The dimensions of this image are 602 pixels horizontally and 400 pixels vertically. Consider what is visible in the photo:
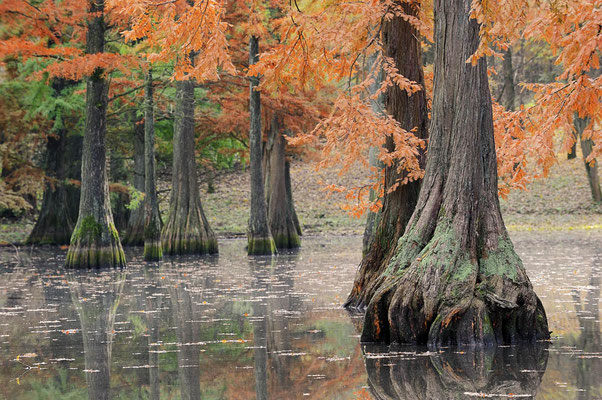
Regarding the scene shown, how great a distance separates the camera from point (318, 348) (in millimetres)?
7664

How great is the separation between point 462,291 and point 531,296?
712 millimetres

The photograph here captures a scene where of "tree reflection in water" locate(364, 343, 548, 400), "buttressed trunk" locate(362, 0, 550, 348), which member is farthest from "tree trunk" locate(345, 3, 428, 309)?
"tree reflection in water" locate(364, 343, 548, 400)

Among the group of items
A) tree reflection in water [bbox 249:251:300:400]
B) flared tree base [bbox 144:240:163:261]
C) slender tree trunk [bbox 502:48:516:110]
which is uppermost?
slender tree trunk [bbox 502:48:516:110]

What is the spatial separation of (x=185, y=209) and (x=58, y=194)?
6.30 metres

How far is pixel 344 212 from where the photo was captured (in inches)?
1411

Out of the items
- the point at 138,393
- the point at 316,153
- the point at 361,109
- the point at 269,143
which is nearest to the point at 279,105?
the point at 269,143

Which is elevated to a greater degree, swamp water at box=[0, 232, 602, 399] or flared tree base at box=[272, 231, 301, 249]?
flared tree base at box=[272, 231, 301, 249]

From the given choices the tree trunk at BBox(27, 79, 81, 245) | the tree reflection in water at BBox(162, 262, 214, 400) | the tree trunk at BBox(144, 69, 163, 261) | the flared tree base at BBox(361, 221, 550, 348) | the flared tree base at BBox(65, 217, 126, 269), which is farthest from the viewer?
the tree trunk at BBox(27, 79, 81, 245)

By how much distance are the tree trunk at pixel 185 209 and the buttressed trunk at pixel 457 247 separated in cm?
1337

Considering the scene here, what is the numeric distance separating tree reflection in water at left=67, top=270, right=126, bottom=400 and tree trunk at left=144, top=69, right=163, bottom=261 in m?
3.47

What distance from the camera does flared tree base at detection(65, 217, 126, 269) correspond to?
1769cm

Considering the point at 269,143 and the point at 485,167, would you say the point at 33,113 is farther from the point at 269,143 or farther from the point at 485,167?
the point at 485,167

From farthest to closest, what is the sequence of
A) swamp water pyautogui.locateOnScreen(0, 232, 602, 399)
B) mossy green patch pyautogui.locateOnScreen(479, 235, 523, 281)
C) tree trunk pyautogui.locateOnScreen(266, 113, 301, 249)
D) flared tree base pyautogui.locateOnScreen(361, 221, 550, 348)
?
tree trunk pyautogui.locateOnScreen(266, 113, 301, 249)
mossy green patch pyautogui.locateOnScreen(479, 235, 523, 281)
flared tree base pyautogui.locateOnScreen(361, 221, 550, 348)
swamp water pyautogui.locateOnScreen(0, 232, 602, 399)

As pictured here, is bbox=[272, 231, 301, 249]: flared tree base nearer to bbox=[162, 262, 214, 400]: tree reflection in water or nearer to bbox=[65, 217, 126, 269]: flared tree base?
bbox=[162, 262, 214, 400]: tree reflection in water
